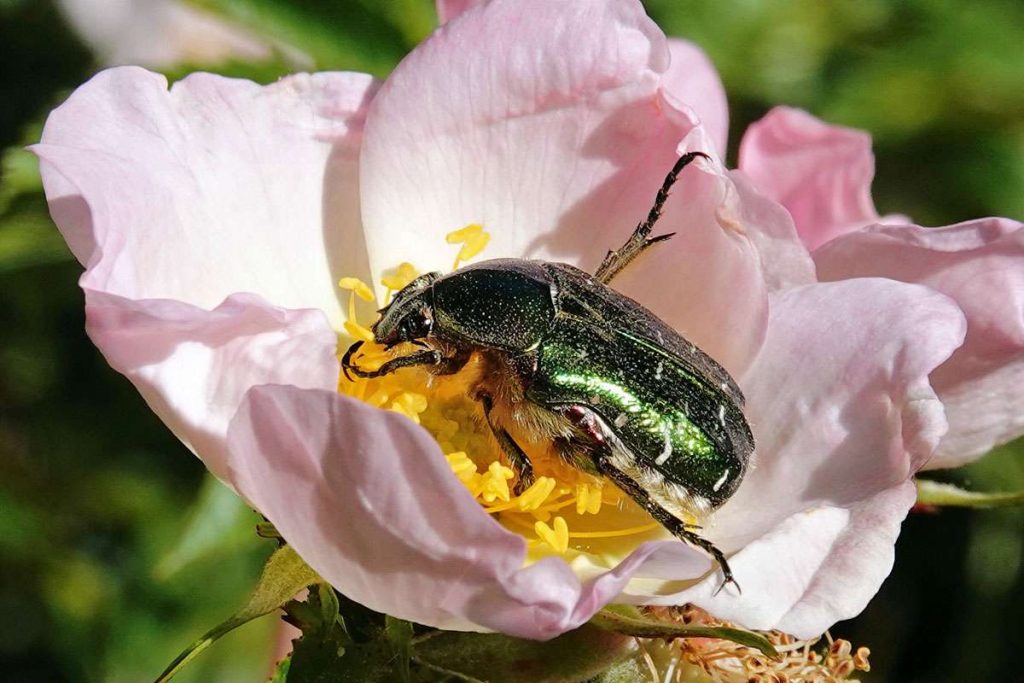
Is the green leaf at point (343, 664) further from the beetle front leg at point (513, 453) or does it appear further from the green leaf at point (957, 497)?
the green leaf at point (957, 497)

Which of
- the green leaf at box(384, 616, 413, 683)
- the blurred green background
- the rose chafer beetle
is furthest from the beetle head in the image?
the blurred green background

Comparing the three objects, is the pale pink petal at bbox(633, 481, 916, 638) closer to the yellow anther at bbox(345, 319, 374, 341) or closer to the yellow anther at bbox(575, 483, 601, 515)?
Answer: the yellow anther at bbox(575, 483, 601, 515)

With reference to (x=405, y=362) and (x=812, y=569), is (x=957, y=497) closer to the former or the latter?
(x=812, y=569)

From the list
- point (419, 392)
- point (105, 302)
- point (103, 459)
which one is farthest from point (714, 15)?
point (105, 302)

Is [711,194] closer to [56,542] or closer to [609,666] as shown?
[609,666]

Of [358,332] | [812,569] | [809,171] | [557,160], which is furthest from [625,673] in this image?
[809,171]

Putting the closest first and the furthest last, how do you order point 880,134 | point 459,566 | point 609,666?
point 459,566 → point 609,666 → point 880,134

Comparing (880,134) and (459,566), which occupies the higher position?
(459,566)
